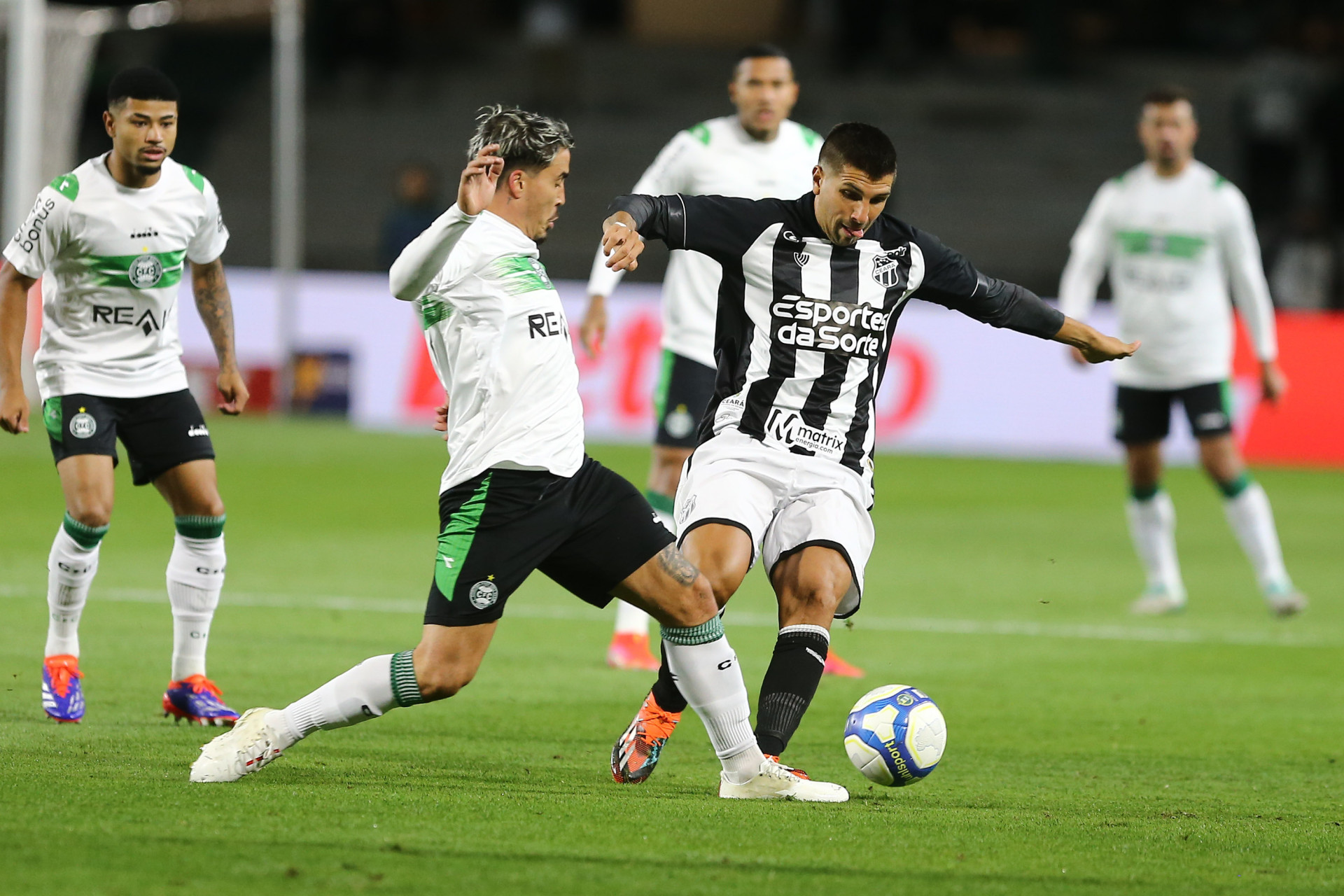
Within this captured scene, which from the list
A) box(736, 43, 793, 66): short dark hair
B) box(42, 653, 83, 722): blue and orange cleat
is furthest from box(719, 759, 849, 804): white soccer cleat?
box(736, 43, 793, 66): short dark hair

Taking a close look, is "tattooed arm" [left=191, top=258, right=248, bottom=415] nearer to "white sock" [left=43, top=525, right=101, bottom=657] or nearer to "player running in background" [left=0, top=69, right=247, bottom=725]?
"player running in background" [left=0, top=69, right=247, bottom=725]

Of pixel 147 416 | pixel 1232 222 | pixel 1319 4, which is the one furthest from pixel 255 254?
pixel 147 416

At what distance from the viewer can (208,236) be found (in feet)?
21.7

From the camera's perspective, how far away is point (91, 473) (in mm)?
6332

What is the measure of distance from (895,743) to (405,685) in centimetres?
138

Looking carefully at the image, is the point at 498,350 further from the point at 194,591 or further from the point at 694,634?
the point at 194,591

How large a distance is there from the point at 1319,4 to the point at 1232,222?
1802 cm

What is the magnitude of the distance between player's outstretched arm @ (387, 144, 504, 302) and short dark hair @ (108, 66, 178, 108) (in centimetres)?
161

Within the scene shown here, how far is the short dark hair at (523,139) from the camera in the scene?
509 centimetres

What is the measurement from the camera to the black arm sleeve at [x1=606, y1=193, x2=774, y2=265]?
18.7ft

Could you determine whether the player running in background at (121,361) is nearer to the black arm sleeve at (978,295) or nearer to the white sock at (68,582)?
the white sock at (68,582)

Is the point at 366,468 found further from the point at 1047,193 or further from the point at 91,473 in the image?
the point at 1047,193

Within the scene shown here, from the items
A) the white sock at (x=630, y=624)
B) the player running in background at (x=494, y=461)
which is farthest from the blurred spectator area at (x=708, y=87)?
the player running in background at (x=494, y=461)

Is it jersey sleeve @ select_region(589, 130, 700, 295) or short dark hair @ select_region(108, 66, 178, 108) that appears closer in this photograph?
short dark hair @ select_region(108, 66, 178, 108)
